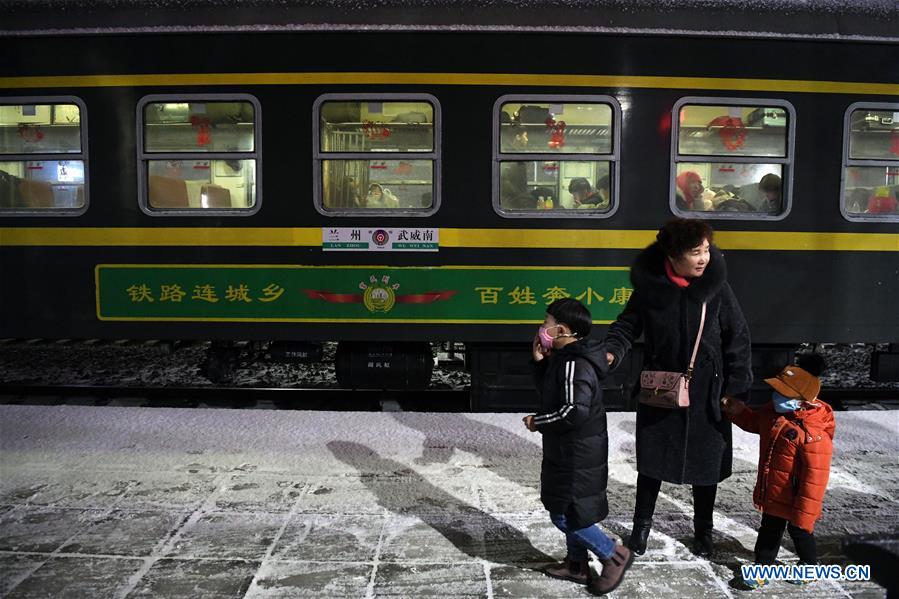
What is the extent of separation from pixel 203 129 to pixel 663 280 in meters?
3.82

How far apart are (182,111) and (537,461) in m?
3.75

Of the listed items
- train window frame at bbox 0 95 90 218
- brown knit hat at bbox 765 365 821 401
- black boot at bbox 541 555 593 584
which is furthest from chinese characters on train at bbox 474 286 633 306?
train window frame at bbox 0 95 90 218

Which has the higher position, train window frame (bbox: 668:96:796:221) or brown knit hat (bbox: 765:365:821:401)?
train window frame (bbox: 668:96:796:221)

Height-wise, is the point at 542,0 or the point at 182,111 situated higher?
the point at 542,0

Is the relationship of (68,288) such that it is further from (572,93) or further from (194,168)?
(572,93)

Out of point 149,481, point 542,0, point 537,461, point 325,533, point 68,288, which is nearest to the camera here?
point 325,533

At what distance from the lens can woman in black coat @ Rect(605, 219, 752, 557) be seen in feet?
11.1

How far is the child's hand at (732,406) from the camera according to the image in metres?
3.38

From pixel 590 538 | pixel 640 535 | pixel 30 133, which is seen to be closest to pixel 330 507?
pixel 590 538

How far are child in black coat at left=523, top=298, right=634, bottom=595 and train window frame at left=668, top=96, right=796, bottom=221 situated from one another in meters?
2.78

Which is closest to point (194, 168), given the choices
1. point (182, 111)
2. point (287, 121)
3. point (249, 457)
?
point (182, 111)

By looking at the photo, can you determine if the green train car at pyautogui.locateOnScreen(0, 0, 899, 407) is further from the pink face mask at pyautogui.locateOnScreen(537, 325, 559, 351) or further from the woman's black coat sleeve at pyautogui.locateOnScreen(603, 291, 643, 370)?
the pink face mask at pyautogui.locateOnScreen(537, 325, 559, 351)

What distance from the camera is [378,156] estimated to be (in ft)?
17.9

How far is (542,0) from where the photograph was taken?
17.7 feet
